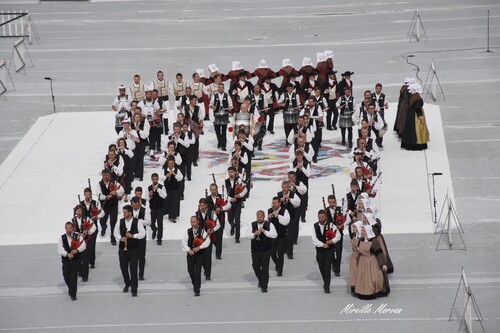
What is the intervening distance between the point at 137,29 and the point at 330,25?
678cm

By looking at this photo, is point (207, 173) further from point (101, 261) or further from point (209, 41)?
point (209, 41)

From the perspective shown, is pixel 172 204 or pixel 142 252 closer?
pixel 142 252

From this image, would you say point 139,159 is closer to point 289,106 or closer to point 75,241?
point 289,106

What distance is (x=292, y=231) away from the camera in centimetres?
2428

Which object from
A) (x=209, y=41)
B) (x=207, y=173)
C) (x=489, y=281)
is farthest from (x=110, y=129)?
(x=489, y=281)

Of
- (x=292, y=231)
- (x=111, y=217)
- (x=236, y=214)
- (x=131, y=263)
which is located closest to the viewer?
(x=131, y=263)

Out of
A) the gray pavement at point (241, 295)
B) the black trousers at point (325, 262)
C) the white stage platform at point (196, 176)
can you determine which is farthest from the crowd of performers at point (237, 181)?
the white stage platform at point (196, 176)

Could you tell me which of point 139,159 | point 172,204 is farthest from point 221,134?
point 172,204

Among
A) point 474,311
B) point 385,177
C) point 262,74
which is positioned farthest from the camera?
point 262,74

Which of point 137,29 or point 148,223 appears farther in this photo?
point 137,29

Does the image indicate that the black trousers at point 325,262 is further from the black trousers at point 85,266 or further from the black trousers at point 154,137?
the black trousers at point 154,137

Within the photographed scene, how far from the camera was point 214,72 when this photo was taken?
109 ft

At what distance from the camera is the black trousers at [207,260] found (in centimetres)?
2287

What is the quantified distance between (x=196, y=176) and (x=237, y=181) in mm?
4489
